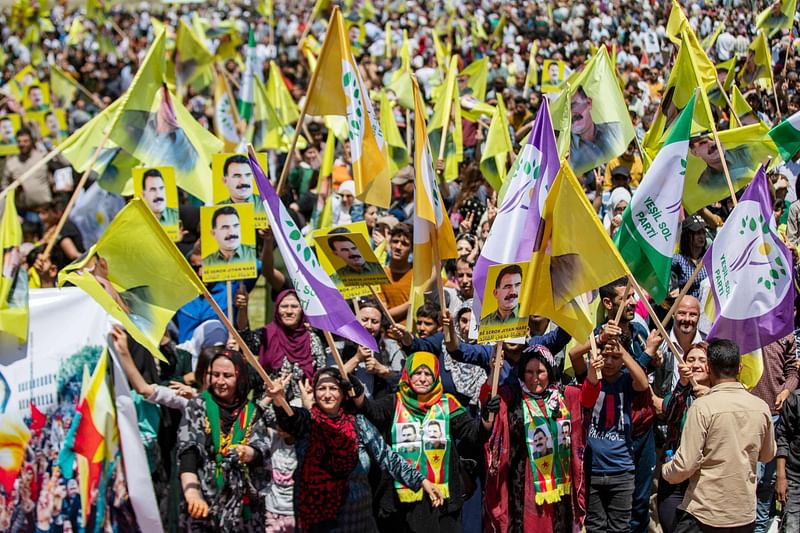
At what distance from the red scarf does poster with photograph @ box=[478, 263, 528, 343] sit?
2.82ft

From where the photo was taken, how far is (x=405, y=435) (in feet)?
19.6

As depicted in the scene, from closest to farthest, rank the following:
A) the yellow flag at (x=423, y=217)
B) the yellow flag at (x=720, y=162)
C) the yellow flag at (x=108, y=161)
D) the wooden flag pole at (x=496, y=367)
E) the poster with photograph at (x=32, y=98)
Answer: the wooden flag pole at (x=496, y=367)
the yellow flag at (x=423, y=217)
the yellow flag at (x=720, y=162)
the yellow flag at (x=108, y=161)
the poster with photograph at (x=32, y=98)

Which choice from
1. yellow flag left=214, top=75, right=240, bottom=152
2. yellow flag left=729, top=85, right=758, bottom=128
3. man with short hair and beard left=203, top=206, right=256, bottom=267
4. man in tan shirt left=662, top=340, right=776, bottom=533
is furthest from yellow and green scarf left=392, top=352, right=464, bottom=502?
yellow flag left=214, top=75, right=240, bottom=152

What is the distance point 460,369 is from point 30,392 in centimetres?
246

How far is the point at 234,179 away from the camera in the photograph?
775 centimetres

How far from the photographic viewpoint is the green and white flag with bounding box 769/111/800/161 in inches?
293

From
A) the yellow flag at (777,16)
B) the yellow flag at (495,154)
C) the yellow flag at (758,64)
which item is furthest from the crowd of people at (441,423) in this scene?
the yellow flag at (777,16)

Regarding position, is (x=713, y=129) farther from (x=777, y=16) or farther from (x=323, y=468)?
(x=777, y=16)

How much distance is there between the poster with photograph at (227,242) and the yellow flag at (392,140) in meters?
3.52

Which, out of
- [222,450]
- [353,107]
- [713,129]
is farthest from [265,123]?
[222,450]

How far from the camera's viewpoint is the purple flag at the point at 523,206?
19.5ft

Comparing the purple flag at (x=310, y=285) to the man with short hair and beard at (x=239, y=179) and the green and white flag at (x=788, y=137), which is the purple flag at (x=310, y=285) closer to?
the man with short hair and beard at (x=239, y=179)

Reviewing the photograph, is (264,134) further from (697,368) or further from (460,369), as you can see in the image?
(697,368)

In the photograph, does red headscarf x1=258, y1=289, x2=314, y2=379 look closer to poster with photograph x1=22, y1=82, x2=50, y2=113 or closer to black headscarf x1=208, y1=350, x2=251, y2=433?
black headscarf x1=208, y1=350, x2=251, y2=433
